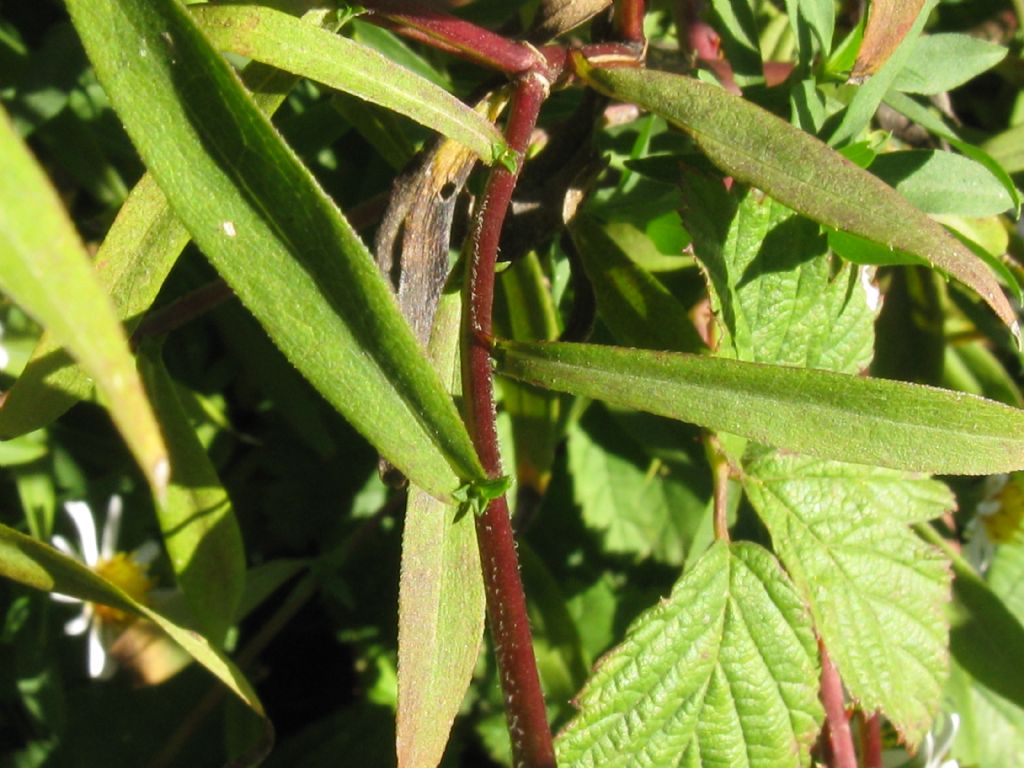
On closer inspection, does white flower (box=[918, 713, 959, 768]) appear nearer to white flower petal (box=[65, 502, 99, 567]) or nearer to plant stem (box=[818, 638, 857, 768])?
plant stem (box=[818, 638, 857, 768])

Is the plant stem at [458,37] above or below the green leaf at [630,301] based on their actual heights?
above

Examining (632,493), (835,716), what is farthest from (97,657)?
(835,716)

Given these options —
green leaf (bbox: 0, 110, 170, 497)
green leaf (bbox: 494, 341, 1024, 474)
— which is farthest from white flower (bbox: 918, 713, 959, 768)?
green leaf (bbox: 0, 110, 170, 497)

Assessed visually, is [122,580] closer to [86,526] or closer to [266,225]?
[86,526]

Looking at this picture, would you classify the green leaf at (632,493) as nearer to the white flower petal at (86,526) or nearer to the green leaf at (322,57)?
the white flower petal at (86,526)

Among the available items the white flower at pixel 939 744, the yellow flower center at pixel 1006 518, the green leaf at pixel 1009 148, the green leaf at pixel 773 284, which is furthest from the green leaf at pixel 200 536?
the yellow flower center at pixel 1006 518

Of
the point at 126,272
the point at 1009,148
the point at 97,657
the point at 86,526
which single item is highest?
the point at 126,272
